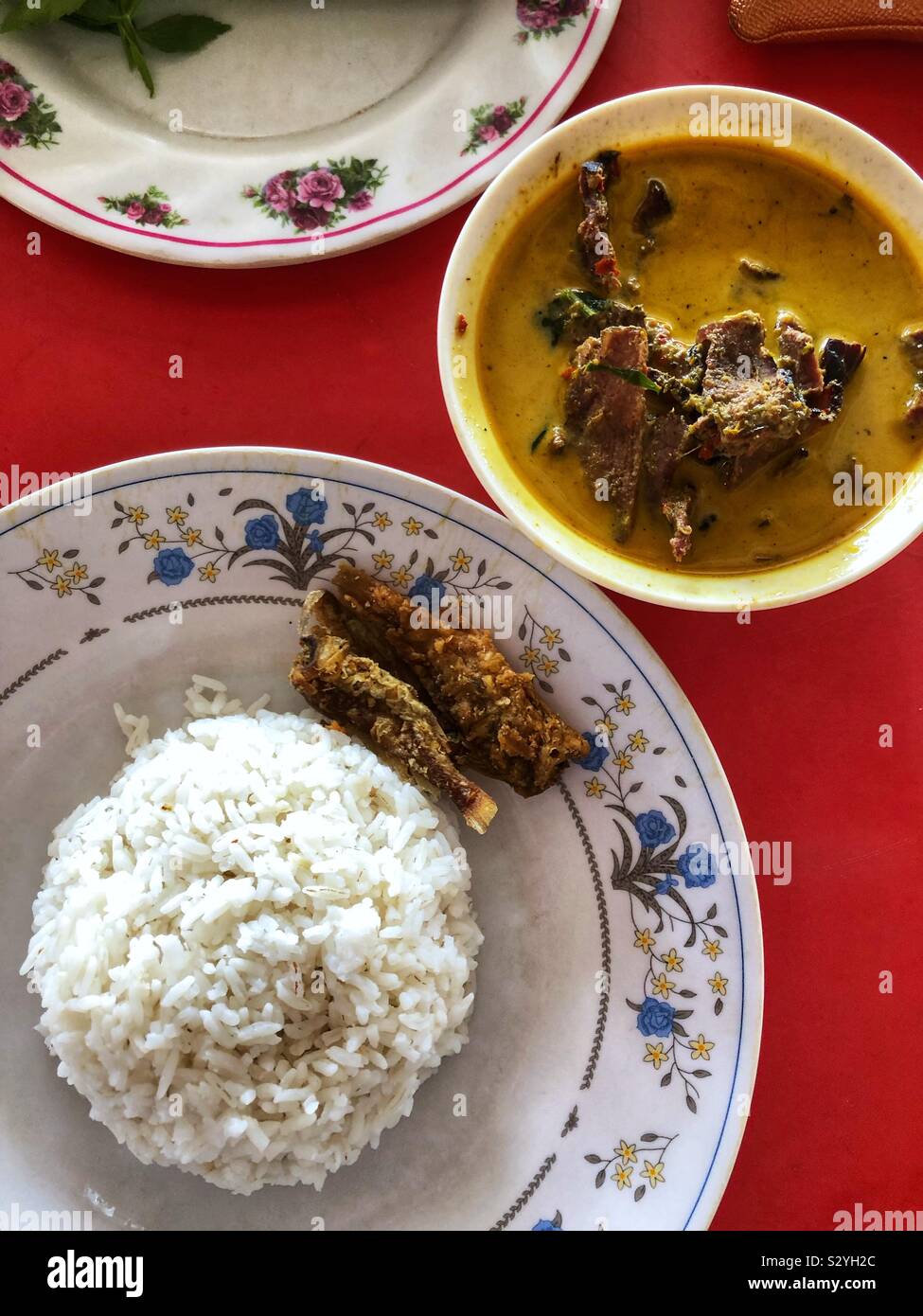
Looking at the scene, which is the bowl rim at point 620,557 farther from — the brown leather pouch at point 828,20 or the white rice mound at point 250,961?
the white rice mound at point 250,961

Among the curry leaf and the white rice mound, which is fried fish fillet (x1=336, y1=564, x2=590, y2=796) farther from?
the curry leaf

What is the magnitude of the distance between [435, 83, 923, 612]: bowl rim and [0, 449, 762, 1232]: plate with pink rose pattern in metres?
0.15

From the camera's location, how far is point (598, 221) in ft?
6.67

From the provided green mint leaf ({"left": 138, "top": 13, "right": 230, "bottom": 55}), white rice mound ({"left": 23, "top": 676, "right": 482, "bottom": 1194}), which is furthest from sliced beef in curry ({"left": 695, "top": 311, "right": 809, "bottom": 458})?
green mint leaf ({"left": 138, "top": 13, "right": 230, "bottom": 55})

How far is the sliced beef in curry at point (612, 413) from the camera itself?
2.00m

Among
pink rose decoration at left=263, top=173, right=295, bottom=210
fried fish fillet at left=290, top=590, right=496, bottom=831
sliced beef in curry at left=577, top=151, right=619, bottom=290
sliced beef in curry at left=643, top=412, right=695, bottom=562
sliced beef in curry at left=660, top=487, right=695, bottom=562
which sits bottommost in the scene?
fried fish fillet at left=290, top=590, right=496, bottom=831

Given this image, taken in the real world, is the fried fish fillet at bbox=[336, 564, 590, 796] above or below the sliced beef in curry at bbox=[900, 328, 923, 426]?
below

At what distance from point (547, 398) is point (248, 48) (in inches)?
44.6

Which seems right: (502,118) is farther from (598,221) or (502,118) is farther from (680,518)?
(680,518)

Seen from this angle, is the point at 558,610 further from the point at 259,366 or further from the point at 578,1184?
the point at 578,1184

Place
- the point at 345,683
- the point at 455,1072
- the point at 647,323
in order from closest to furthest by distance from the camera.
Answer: the point at 647,323 < the point at 345,683 < the point at 455,1072

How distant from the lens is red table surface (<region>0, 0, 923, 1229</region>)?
2.47 metres
